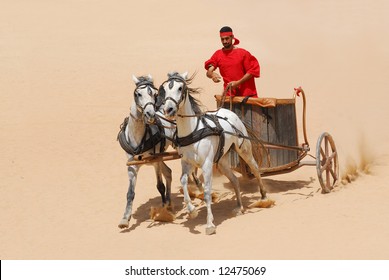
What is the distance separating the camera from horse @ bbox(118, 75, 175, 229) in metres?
9.47

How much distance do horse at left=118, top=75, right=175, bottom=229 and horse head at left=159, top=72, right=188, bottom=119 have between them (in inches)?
14.2

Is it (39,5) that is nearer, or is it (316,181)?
(316,181)

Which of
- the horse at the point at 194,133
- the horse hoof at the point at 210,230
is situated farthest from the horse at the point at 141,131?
the horse hoof at the point at 210,230

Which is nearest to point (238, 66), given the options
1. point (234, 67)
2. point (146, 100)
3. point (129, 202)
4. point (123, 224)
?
point (234, 67)

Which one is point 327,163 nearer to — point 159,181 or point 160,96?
point 159,181

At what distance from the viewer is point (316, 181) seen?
1254 cm

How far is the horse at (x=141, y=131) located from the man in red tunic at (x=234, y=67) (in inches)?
51.0

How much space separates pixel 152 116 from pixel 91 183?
13.7ft

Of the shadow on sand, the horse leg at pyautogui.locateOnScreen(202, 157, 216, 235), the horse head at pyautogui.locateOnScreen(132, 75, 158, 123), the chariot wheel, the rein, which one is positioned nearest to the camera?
the horse head at pyautogui.locateOnScreen(132, 75, 158, 123)

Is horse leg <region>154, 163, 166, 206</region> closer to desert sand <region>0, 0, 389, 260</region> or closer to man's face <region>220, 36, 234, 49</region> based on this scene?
desert sand <region>0, 0, 389, 260</region>

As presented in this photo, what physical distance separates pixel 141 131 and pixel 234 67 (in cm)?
211

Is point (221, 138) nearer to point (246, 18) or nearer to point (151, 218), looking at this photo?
point (151, 218)

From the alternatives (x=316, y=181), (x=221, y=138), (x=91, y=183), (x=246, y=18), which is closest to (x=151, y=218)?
(x=221, y=138)

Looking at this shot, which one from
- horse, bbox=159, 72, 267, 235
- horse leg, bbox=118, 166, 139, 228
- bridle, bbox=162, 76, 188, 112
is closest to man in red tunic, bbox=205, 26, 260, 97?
horse, bbox=159, 72, 267, 235
